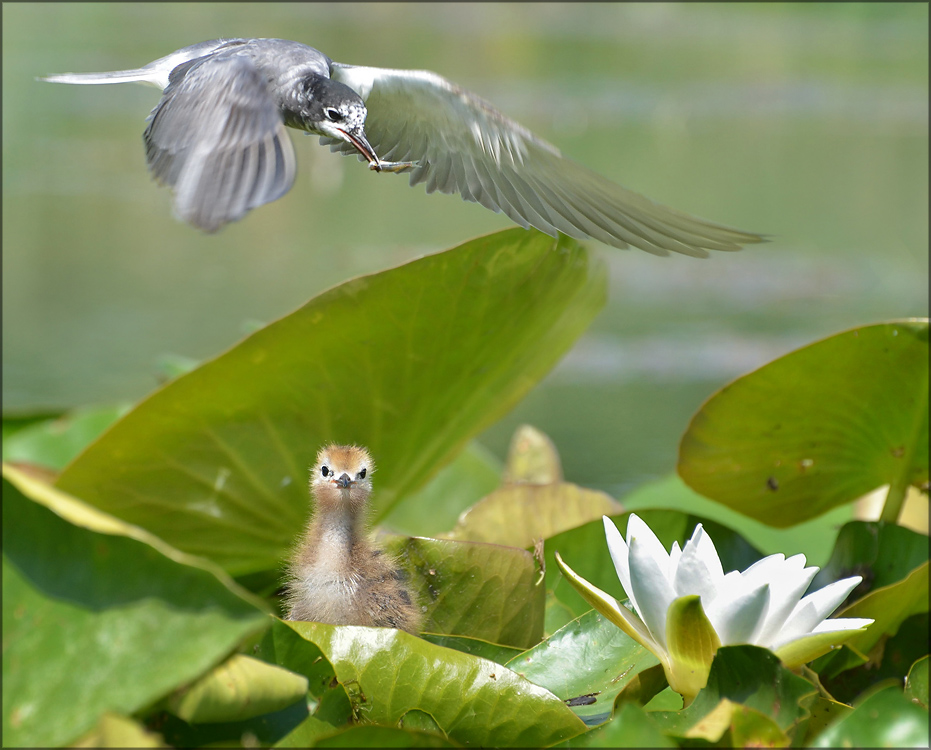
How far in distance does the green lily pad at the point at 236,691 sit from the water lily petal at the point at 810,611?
16.7 inches

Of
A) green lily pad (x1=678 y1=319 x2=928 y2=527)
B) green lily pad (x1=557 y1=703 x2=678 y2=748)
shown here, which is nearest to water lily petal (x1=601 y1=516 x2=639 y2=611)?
green lily pad (x1=557 y1=703 x2=678 y2=748)

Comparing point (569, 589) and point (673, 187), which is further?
point (673, 187)

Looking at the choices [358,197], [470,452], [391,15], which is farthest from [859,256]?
[391,15]

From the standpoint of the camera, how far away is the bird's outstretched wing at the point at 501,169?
1.22 m

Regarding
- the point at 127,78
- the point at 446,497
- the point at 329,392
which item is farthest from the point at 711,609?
the point at 446,497

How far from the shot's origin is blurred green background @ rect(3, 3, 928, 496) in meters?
4.44

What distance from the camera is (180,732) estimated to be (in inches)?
34.4

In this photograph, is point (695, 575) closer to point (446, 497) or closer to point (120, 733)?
point (120, 733)

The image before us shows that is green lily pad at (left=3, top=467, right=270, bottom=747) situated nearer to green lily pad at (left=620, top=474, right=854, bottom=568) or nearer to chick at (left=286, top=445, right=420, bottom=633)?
chick at (left=286, top=445, right=420, bottom=633)

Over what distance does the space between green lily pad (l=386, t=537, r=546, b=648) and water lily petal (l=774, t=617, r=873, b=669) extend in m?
0.30

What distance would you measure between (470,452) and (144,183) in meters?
6.60

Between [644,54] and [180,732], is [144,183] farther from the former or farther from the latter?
[644,54]

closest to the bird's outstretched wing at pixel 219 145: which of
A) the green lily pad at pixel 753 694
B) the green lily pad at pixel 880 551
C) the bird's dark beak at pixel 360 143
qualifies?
the bird's dark beak at pixel 360 143

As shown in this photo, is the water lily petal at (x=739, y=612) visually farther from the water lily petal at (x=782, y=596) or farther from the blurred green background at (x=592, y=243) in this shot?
the blurred green background at (x=592, y=243)
